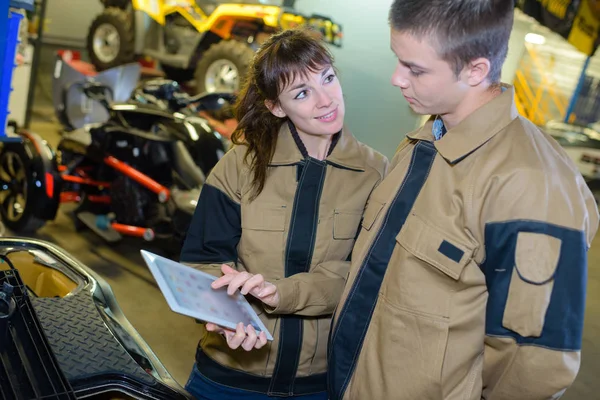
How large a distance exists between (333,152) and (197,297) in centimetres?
57

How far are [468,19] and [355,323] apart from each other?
27.5 inches

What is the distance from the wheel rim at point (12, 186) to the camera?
13.9 feet

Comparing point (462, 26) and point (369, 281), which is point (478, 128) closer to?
point (462, 26)

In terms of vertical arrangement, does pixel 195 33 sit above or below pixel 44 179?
above

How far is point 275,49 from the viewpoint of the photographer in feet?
5.26

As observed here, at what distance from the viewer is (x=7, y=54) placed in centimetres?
236

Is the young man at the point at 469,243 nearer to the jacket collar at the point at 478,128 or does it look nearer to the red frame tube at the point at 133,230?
the jacket collar at the point at 478,128

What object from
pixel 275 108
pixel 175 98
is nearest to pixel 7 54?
pixel 275 108

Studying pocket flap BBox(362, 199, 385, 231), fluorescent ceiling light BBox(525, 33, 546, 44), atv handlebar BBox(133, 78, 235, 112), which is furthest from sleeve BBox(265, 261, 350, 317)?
fluorescent ceiling light BBox(525, 33, 546, 44)

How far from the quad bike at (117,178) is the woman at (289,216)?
203 centimetres

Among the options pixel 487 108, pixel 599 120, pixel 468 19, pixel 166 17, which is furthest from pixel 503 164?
pixel 599 120

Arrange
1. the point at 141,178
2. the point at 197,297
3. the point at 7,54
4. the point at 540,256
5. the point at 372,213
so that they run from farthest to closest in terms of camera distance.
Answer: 1. the point at 141,178
2. the point at 7,54
3. the point at 372,213
4. the point at 197,297
5. the point at 540,256

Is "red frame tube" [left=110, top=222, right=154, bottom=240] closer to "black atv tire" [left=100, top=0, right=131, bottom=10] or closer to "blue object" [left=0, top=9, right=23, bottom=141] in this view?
"blue object" [left=0, top=9, right=23, bottom=141]

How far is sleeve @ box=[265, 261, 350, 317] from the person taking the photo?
5.00ft
